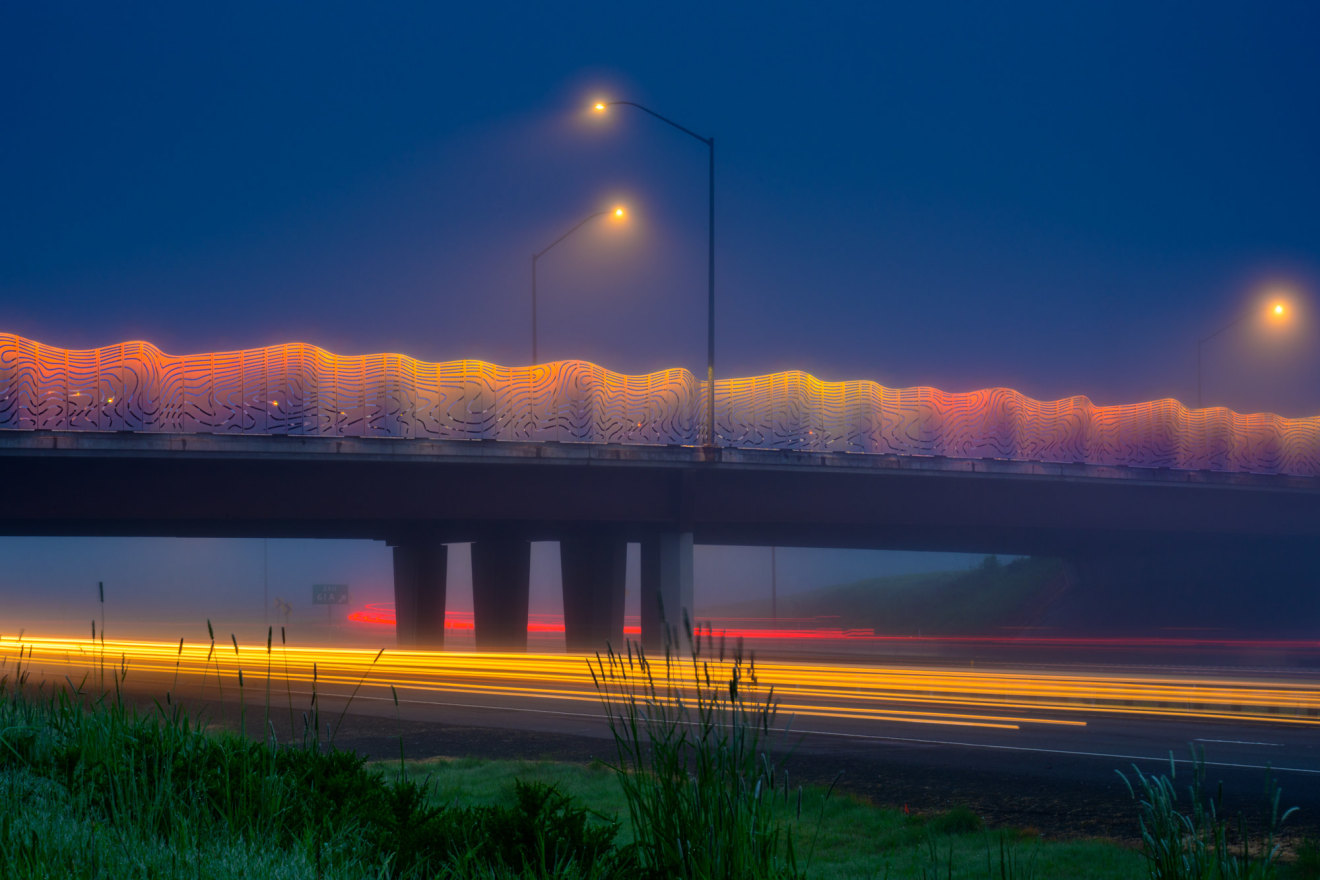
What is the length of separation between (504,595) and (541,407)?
12.3 metres

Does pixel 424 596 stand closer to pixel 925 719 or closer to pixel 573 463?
pixel 573 463

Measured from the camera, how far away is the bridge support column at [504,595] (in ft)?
145

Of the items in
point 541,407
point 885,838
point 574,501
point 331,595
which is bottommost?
point 331,595

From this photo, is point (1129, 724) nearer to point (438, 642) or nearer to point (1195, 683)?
point (1195, 683)

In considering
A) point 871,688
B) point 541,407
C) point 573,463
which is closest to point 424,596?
point 573,463

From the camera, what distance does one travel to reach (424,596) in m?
46.2

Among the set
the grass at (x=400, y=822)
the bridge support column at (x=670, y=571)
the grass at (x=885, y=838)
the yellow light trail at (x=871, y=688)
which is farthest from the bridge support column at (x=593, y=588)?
the grass at (x=400, y=822)

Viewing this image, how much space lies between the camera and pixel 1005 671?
29.0 m

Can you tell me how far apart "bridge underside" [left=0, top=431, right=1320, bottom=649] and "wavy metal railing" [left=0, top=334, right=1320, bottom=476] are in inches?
27.9

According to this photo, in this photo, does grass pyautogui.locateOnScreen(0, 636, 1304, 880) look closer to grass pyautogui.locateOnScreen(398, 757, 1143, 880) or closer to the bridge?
grass pyautogui.locateOnScreen(398, 757, 1143, 880)

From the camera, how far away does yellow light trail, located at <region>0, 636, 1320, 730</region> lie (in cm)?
1939

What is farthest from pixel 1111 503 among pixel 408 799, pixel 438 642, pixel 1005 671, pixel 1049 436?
pixel 408 799

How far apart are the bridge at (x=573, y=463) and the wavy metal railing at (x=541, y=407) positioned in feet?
0.21

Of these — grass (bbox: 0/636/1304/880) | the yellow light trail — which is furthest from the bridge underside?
grass (bbox: 0/636/1304/880)
